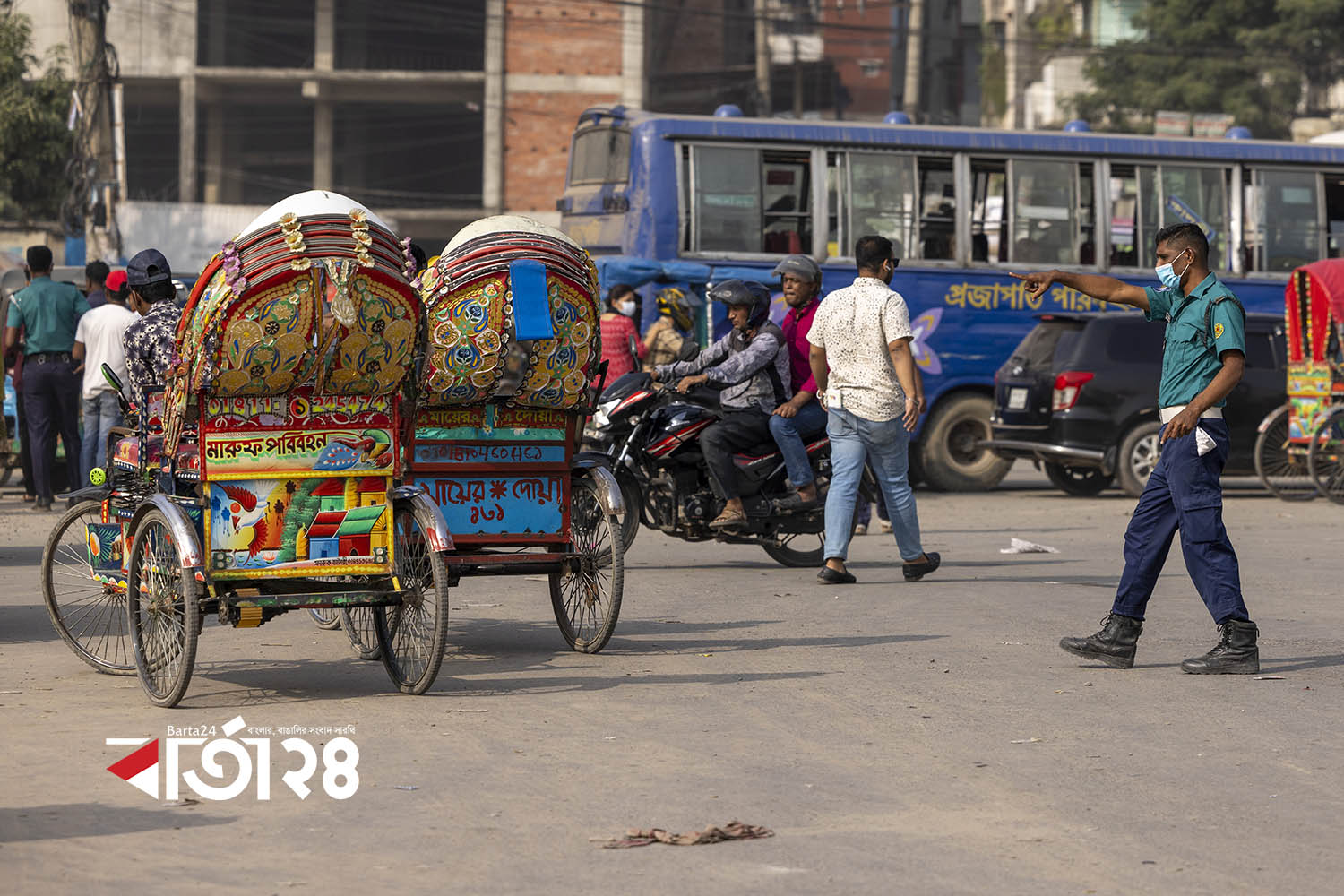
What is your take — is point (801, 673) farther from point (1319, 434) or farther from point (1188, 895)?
point (1319, 434)

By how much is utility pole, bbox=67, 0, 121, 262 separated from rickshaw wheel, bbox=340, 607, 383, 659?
19.8 meters

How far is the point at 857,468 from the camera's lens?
1066cm

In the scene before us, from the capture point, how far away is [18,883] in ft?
14.7

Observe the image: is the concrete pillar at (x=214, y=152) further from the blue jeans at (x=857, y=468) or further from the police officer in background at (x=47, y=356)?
the blue jeans at (x=857, y=468)

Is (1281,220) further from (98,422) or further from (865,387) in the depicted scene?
(98,422)

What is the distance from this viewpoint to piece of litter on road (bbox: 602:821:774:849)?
16.2 feet

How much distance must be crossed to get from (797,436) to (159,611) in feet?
17.8

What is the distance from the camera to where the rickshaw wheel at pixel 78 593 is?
7848 millimetres

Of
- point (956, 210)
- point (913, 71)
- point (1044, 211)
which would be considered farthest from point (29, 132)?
point (913, 71)

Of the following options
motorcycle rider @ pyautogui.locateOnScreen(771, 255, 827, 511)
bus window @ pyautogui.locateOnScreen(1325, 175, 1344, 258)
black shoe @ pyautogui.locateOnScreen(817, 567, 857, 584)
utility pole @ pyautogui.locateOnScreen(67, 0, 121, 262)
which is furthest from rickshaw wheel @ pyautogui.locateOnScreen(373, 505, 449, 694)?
utility pole @ pyautogui.locateOnScreen(67, 0, 121, 262)

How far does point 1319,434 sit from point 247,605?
40.9ft

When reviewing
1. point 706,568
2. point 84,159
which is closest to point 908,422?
point 706,568

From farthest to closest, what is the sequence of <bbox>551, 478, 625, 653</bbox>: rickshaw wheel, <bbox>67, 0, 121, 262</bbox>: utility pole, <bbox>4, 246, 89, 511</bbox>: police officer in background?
1. <bbox>67, 0, 121, 262</bbox>: utility pole
2. <bbox>4, 246, 89, 511</bbox>: police officer in background
3. <bbox>551, 478, 625, 653</bbox>: rickshaw wheel

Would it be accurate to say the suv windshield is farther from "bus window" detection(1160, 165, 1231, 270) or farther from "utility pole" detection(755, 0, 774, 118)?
"utility pole" detection(755, 0, 774, 118)
